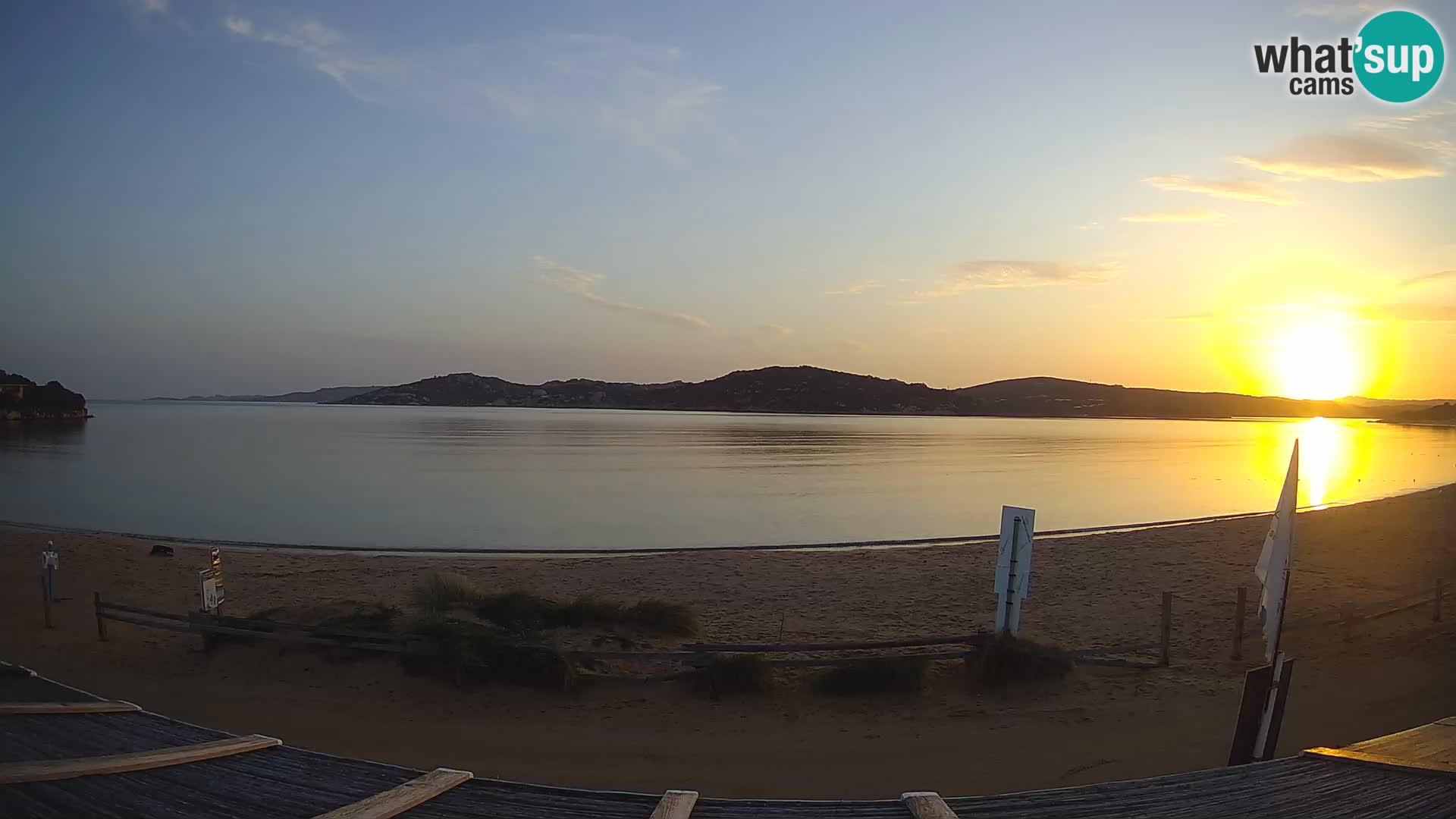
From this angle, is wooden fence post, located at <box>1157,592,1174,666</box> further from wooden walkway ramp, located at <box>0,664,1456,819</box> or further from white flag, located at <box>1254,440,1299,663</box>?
wooden walkway ramp, located at <box>0,664,1456,819</box>

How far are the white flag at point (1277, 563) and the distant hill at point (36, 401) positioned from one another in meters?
143

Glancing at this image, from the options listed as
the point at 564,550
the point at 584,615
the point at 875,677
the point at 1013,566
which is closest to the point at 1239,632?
the point at 1013,566

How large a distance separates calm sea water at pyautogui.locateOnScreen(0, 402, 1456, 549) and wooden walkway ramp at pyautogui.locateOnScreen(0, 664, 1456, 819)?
67.8 feet

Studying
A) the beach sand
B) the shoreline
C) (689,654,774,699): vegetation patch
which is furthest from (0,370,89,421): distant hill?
(689,654,774,699): vegetation patch

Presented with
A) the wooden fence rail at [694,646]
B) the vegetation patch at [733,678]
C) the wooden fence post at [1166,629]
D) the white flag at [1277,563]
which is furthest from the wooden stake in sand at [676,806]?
the wooden fence post at [1166,629]

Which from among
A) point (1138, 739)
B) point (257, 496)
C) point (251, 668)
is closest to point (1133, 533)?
point (1138, 739)

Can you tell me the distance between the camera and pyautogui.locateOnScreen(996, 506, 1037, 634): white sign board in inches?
391

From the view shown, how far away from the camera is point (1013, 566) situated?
396 inches

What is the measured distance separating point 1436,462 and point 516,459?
205 ft

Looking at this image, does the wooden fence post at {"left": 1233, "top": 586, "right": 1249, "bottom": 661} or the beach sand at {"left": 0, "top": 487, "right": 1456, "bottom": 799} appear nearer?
the beach sand at {"left": 0, "top": 487, "right": 1456, "bottom": 799}

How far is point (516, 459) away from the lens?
5666 cm

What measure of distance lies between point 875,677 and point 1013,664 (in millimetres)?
1561

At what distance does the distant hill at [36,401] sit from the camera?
114812mm

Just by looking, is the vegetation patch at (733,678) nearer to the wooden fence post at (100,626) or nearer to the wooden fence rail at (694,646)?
the wooden fence rail at (694,646)
